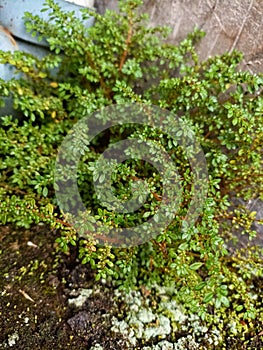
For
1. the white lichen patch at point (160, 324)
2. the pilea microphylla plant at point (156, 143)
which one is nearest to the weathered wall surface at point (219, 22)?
the pilea microphylla plant at point (156, 143)

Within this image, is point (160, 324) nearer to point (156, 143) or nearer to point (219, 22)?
point (156, 143)

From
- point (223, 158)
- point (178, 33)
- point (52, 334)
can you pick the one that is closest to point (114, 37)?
point (178, 33)

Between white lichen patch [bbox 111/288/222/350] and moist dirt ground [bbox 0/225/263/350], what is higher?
white lichen patch [bbox 111/288/222/350]

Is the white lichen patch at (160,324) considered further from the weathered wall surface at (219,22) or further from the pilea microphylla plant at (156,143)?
the weathered wall surface at (219,22)

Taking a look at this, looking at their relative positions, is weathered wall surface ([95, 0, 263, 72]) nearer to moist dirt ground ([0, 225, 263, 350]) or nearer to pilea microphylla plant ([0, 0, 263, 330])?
pilea microphylla plant ([0, 0, 263, 330])

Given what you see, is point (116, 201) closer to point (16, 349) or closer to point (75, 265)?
point (75, 265)

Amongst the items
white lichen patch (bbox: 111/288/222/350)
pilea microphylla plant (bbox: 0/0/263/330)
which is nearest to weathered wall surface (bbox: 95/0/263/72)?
pilea microphylla plant (bbox: 0/0/263/330)
